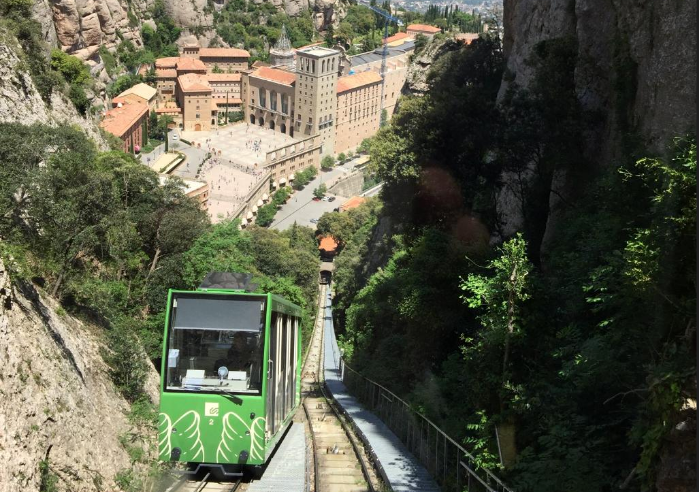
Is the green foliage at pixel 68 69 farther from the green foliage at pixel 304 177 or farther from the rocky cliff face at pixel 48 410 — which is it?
the green foliage at pixel 304 177

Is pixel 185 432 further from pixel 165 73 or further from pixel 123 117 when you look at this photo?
pixel 165 73

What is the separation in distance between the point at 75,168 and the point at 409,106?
1418 cm

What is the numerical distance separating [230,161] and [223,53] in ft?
95.3

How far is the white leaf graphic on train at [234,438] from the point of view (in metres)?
11.6

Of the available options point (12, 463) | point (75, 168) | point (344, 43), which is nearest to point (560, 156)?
point (75, 168)

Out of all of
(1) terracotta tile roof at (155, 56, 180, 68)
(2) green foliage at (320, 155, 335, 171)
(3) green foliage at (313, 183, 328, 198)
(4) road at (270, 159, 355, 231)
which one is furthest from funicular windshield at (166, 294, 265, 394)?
(1) terracotta tile roof at (155, 56, 180, 68)

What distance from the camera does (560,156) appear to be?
20.4 metres

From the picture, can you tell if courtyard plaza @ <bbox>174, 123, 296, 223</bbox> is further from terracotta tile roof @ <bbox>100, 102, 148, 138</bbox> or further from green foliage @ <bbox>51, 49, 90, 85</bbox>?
green foliage @ <bbox>51, 49, 90, 85</bbox>

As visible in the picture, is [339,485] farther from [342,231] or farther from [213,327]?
[342,231]

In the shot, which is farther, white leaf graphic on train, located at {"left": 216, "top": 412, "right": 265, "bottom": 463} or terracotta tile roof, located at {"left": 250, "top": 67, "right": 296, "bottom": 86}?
terracotta tile roof, located at {"left": 250, "top": 67, "right": 296, "bottom": 86}

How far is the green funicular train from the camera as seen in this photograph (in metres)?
11.4

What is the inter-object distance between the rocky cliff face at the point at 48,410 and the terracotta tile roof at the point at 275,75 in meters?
93.2

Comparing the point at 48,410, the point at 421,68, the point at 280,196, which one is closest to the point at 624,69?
the point at 48,410

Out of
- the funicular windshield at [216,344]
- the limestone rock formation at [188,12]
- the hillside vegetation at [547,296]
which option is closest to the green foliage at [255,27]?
the limestone rock formation at [188,12]
